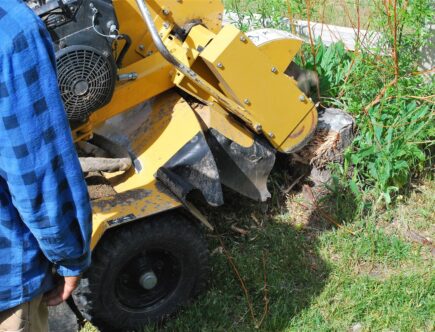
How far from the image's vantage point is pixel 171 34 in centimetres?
363

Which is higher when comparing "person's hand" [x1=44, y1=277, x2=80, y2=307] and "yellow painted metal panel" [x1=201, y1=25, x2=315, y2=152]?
"person's hand" [x1=44, y1=277, x2=80, y2=307]

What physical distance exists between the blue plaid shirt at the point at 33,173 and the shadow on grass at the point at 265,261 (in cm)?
145

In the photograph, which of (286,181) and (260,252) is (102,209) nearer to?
(260,252)

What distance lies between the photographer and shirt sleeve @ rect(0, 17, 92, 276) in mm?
1603

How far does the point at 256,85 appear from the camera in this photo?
11.9ft

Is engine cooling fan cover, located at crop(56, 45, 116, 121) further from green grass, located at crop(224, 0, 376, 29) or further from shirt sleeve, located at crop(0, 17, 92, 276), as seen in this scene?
green grass, located at crop(224, 0, 376, 29)

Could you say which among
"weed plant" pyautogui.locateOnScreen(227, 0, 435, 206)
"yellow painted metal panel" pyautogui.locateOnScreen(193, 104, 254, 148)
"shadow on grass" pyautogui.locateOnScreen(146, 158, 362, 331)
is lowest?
"shadow on grass" pyautogui.locateOnScreen(146, 158, 362, 331)

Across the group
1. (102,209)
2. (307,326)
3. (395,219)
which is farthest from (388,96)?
(102,209)

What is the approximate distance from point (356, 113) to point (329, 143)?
31 cm

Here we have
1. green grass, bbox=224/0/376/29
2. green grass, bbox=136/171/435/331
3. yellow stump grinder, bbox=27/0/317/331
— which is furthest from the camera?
green grass, bbox=224/0/376/29

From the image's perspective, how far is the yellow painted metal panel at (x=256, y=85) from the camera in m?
3.49

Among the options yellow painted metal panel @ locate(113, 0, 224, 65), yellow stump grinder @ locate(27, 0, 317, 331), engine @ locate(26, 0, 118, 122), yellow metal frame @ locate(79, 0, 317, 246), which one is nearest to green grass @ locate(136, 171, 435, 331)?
yellow stump grinder @ locate(27, 0, 317, 331)

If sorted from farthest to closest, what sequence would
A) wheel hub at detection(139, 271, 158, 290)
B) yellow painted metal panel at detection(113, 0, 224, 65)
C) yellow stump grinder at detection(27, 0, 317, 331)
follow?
yellow painted metal panel at detection(113, 0, 224, 65) < wheel hub at detection(139, 271, 158, 290) < yellow stump grinder at detection(27, 0, 317, 331)

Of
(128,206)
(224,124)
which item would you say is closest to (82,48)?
(128,206)
